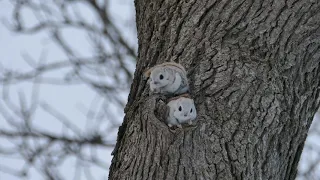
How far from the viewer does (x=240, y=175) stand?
273cm

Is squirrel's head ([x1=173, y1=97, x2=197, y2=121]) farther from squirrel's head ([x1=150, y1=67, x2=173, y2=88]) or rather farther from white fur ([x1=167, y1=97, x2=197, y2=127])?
squirrel's head ([x1=150, y1=67, x2=173, y2=88])

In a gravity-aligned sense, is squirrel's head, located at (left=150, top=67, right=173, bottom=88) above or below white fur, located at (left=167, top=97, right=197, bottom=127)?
above

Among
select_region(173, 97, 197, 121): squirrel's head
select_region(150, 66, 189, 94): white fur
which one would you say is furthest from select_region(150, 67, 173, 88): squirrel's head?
select_region(173, 97, 197, 121): squirrel's head

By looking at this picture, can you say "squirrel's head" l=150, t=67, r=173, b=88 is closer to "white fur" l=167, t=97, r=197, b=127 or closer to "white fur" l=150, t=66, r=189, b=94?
"white fur" l=150, t=66, r=189, b=94

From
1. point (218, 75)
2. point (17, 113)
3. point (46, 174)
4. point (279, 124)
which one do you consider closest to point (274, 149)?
point (279, 124)

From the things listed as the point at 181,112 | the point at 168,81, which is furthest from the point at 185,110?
the point at 168,81

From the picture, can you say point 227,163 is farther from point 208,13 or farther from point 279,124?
point 208,13

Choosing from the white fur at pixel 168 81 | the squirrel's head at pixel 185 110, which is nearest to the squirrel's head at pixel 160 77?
the white fur at pixel 168 81

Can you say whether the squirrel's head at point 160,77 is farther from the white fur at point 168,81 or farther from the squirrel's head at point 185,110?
the squirrel's head at point 185,110

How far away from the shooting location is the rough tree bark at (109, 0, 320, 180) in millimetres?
2701

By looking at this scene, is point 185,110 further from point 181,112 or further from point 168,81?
point 168,81

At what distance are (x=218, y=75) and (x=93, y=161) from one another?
13.7ft

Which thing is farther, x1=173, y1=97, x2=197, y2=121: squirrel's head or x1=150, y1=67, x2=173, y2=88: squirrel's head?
x1=150, y1=67, x2=173, y2=88: squirrel's head

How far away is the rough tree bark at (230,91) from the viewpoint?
8.86 ft
